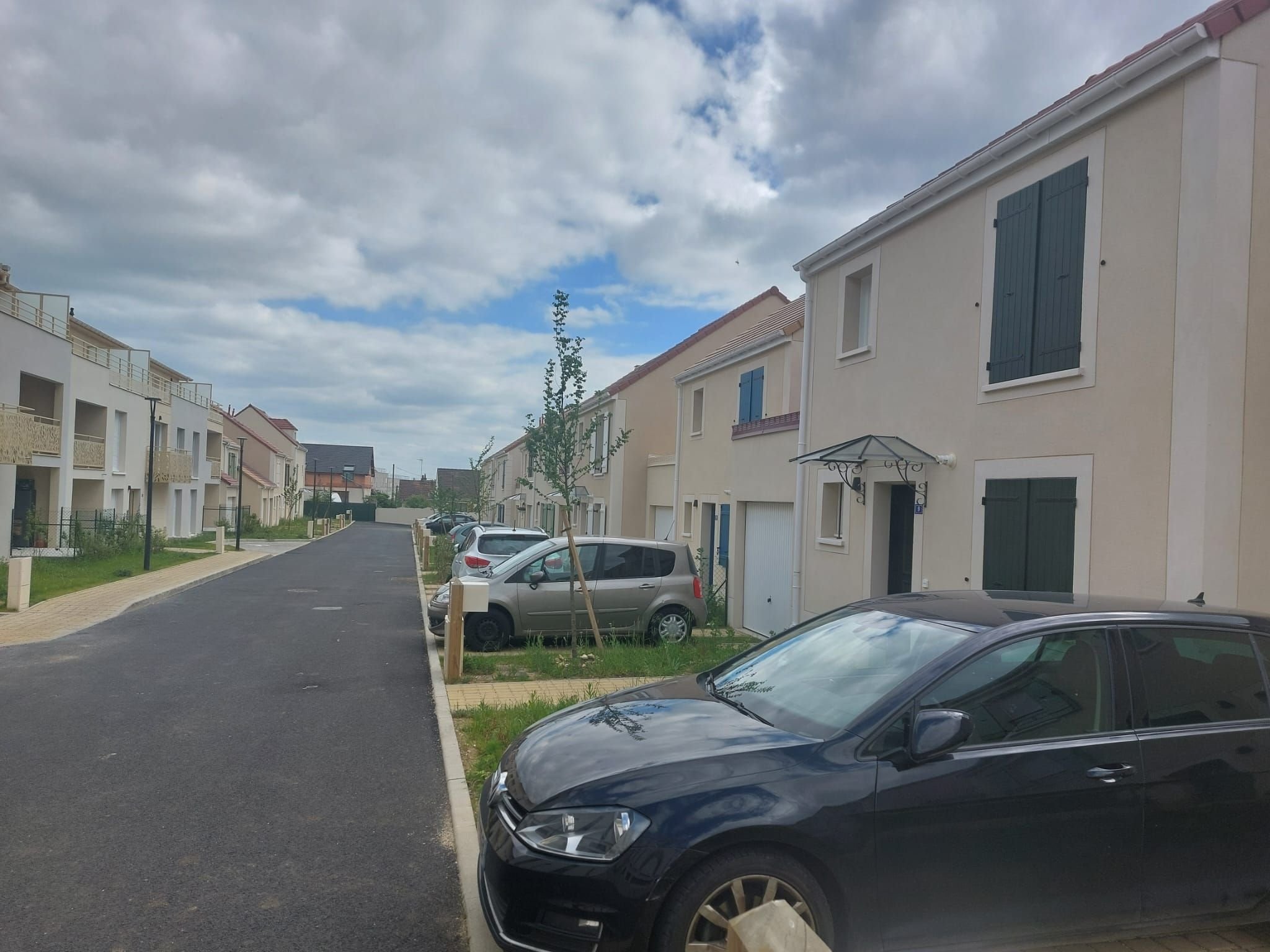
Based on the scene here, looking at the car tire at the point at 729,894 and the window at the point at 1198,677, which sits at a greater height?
the window at the point at 1198,677

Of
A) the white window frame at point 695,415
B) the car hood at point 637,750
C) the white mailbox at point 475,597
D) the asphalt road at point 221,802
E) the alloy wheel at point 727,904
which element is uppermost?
the white window frame at point 695,415

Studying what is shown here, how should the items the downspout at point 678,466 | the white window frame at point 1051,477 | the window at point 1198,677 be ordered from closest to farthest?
the window at point 1198,677 < the white window frame at point 1051,477 < the downspout at point 678,466

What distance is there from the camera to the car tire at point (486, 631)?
12.7 metres

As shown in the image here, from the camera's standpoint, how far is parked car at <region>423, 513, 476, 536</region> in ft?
149

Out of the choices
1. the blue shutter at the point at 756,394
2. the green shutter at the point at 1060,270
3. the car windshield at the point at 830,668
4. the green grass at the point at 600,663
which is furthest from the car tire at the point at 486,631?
the car windshield at the point at 830,668

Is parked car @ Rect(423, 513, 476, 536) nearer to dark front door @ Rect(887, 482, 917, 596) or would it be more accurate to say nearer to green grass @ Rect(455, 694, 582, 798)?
dark front door @ Rect(887, 482, 917, 596)

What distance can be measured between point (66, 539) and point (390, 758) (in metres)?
25.5

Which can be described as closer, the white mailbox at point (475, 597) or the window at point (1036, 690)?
the window at point (1036, 690)

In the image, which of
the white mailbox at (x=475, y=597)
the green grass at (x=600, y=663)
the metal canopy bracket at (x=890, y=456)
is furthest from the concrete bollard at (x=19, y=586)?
the metal canopy bracket at (x=890, y=456)

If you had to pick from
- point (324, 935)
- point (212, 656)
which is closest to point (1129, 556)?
point (324, 935)

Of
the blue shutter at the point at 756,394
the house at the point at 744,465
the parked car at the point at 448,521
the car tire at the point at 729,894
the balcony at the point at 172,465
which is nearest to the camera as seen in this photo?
the car tire at the point at 729,894

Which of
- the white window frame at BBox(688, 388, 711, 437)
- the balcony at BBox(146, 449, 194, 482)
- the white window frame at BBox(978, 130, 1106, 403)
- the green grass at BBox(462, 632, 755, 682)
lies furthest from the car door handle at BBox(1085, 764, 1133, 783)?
the balcony at BBox(146, 449, 194, 482)

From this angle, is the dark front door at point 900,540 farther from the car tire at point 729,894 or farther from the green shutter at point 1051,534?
the car tire at point 729,894

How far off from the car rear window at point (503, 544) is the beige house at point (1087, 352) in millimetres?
7683
